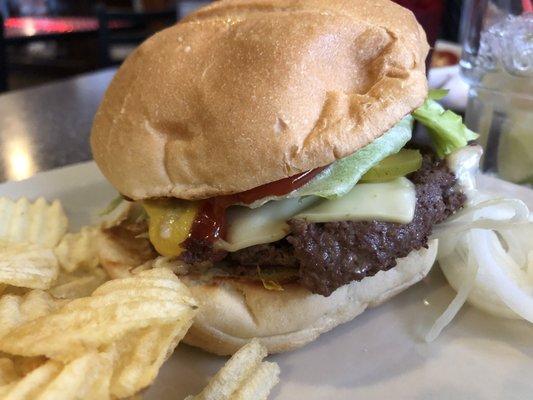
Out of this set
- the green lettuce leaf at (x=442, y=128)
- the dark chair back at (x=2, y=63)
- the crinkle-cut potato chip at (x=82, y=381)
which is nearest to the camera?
the crinkle-cut potato chip at (x=82, y=381)

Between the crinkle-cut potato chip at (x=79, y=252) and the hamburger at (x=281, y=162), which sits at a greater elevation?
the hamburger at (x=281, y=162)

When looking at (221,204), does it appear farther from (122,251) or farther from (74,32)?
(74,32)

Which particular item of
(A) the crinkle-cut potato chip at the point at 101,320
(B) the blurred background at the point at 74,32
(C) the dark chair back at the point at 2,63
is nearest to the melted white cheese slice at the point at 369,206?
(A) the crinkle-cut potato chip at the point at 101,320

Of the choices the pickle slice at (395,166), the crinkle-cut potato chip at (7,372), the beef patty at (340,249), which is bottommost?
the crinkle-cut potato chip at (7,372)

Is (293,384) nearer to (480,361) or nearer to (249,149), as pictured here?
(480,361)

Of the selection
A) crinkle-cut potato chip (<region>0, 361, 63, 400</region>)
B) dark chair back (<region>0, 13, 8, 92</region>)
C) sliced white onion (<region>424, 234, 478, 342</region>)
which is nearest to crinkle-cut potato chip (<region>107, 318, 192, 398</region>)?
crinkle-cut potato chip (<region>0, 361, 63, 400</region>)

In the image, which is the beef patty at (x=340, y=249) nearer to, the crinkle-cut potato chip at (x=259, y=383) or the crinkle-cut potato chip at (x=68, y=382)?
the crinkle-cut potato chip at (x=259, y=383)

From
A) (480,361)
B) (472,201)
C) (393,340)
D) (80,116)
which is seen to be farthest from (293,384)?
(80,116)
